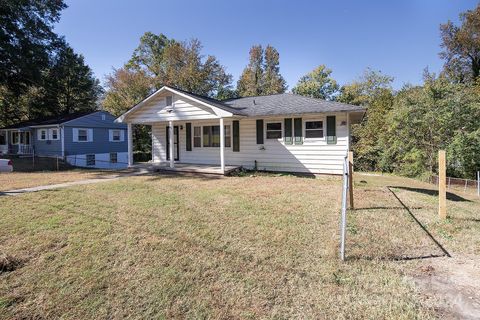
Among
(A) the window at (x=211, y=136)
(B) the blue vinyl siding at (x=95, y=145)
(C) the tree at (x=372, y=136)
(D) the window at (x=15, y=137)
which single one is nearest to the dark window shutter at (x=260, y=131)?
(A) the window at (x=211, y=136)

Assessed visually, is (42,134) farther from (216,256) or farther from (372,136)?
(372,136)

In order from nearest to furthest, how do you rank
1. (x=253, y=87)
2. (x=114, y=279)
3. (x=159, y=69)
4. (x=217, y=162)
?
(x=114, y=279)
(x=217, y=162)
(x=159, y=69)
(x=253, y=87)

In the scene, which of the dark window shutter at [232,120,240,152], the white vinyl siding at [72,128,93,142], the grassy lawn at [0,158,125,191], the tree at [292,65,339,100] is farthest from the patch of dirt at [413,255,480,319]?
the tree at [292,65,339,100]

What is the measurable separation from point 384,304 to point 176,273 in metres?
2.41

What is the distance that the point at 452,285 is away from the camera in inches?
122

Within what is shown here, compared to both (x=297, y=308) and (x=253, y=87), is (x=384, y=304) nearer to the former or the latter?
(x=297, y=308)

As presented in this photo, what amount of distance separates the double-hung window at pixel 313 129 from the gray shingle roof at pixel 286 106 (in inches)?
27.3

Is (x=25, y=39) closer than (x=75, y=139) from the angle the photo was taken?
Yes

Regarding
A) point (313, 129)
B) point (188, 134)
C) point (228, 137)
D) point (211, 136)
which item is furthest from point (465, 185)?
point (188, 134)

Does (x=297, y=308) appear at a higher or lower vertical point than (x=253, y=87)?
lower

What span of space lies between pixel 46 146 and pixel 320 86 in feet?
95.8

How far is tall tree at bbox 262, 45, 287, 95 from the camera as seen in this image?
32.7 meters

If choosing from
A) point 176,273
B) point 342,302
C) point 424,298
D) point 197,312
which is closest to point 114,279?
point 176,273

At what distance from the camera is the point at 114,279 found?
3293 millimetres
